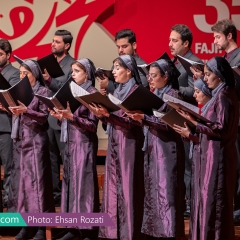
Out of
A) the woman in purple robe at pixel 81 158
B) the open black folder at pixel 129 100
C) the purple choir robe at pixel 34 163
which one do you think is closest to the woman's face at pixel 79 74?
the woman in purple robe at pixel 81 158

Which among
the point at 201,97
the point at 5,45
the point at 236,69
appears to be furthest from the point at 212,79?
the point at 5,45

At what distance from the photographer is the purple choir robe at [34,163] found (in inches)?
190

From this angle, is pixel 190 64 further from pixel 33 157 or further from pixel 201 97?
pixel 33 157

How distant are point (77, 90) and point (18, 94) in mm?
606

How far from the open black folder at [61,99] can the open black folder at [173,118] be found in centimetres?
80

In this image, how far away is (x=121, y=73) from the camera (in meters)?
4.51

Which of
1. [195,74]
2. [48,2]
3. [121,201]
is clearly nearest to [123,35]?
[195,74]

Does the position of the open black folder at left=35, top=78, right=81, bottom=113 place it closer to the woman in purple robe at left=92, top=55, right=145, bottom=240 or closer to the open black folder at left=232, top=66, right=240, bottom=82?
the woman in purple robe at left=92, top=55, right=145, bottom=240

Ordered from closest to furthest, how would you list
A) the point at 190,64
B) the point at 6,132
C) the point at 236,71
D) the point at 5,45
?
1. the point at 236,71
2. the point at 190,64
3. the point at 6,132
4. the point at 5,45

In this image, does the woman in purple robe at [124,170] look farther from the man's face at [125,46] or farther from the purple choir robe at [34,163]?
the man's face at [125,46]

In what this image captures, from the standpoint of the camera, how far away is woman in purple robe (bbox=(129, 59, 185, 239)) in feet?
14.0

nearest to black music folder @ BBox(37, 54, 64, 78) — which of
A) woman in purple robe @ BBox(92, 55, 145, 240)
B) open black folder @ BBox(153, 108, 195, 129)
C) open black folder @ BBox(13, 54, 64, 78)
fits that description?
open black folder @ BBox(13, 54, 64, 78)

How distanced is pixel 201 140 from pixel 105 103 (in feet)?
2.33

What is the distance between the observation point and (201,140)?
393cm
